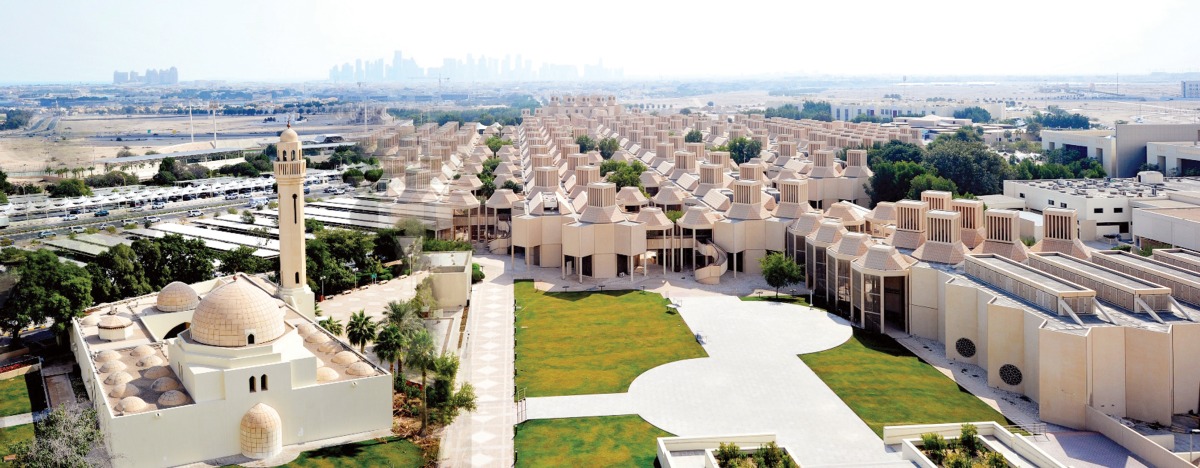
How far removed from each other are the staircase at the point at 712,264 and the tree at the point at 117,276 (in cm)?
1784

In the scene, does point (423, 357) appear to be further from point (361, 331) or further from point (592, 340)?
point (592, 340)

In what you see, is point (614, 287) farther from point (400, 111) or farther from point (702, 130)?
point (702, 130)

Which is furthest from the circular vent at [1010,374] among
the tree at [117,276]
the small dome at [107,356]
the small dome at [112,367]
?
the tree at [117,276]

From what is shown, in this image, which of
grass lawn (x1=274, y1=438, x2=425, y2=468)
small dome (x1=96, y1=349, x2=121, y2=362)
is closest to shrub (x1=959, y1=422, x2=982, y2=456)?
grass lawn (x1=274, y1=438, x2=425, y2=468)

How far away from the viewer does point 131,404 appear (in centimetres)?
1606

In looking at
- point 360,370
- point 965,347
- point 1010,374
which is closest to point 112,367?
point 360,370

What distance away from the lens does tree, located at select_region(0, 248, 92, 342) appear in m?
22.3

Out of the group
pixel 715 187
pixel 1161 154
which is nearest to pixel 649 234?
pixel 715 187

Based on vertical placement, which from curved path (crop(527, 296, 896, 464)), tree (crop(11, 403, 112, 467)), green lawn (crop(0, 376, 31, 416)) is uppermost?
tree (crop(11, 403, 112, 467))

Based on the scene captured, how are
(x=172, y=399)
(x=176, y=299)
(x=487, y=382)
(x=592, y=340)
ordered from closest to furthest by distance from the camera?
1. (x=172, y=399)
2. (x=487, y=382)
3. (x=176, y=299)
4. (x=592, y=340)

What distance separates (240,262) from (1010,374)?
2169 centimetres

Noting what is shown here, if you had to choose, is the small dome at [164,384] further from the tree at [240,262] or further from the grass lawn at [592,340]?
the tree at [240,262]

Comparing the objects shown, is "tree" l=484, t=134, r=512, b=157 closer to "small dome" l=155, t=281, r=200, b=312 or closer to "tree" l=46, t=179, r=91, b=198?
"tree" l=46, t=179, r=91, b=198

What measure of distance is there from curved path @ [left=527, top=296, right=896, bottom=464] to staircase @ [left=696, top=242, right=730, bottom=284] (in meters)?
5.98
